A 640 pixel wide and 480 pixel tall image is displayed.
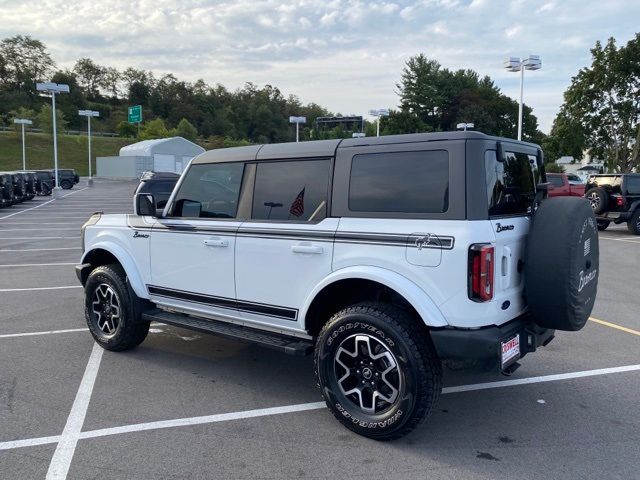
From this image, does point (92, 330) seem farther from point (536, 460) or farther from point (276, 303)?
point (536, 460)

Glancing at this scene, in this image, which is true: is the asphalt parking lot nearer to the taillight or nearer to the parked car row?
the taillight

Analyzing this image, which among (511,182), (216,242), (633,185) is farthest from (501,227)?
(633,185)

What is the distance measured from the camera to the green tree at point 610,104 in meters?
32.1

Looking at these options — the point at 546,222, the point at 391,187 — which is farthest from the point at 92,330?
the point at 546,222

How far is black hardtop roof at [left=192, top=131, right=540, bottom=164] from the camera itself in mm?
3568

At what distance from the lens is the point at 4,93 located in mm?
91062

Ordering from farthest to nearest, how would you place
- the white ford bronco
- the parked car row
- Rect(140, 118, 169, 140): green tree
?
1. Rect(140, 118, 169, 140): green tree
2. the parked car row
3. the white ford bronco

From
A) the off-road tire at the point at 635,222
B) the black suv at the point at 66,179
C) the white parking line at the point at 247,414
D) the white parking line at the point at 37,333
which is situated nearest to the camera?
the white parking line at the point at 247,414

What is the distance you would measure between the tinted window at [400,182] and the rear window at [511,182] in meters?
0.31

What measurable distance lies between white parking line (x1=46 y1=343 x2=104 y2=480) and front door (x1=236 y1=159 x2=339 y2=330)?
1410 millimetres

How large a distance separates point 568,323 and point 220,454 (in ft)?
8.02

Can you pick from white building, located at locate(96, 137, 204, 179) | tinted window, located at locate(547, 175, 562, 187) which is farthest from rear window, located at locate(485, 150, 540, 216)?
white building, located at locate(96, 137, 204, 179)

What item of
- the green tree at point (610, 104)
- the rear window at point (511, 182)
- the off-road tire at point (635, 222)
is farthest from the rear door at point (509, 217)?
the green tree at point (610, 104)

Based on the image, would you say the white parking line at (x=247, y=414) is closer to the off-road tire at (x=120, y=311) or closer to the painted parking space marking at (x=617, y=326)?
the painted parking space marking at (x=617, y=326)
